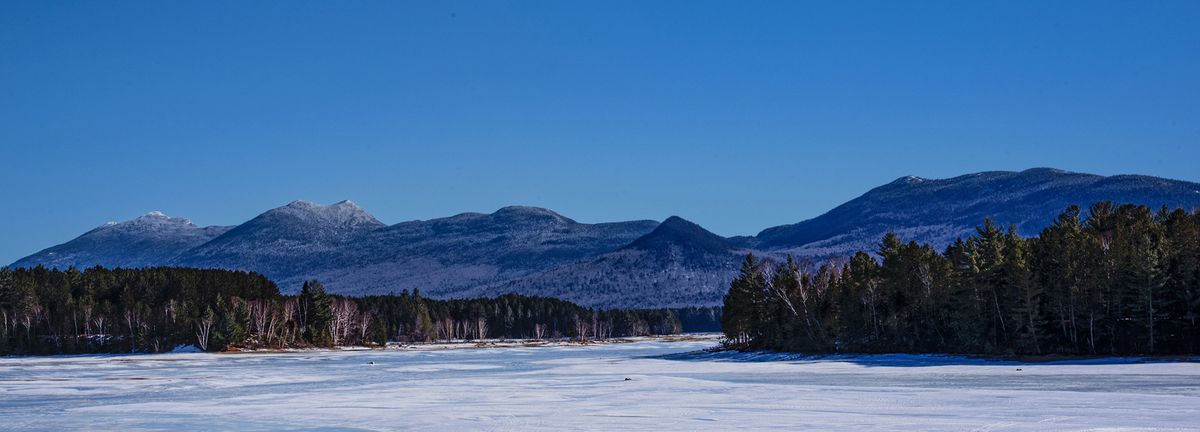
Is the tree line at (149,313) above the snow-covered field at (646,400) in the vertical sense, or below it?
above

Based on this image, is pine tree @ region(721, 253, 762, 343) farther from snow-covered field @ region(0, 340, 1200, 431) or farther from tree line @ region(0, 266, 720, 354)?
tree line @ region(0, 266, 720, 354)

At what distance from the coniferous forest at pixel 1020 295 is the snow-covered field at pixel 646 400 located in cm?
918

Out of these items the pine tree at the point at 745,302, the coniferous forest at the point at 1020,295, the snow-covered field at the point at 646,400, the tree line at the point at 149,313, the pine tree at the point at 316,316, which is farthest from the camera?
the pine tree at the point at 316,316

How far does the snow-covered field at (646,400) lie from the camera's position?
35.2 meters

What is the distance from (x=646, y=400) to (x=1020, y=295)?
1844 inches

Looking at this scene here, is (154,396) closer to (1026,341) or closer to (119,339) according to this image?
(1026,341)

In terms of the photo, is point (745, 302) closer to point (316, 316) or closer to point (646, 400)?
point (646, 400)

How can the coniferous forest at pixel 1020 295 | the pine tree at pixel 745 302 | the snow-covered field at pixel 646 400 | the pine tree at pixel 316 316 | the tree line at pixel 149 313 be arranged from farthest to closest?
the pine tree at pixel 316 316
the tree line at pixel 149 313
the pine tree at pixel 745 302
the coniferous forest at pixel 1020 295
the snow-covered field at pixel 646 400

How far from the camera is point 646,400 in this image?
151ft

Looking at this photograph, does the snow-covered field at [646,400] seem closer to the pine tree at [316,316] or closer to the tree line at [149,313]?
the tree line at [149,313]

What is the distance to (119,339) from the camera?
150 m

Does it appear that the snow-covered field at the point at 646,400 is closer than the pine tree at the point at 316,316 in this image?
Yes

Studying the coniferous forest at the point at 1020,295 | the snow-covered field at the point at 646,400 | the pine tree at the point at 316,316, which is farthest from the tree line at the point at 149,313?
the coniferous forest at the point at 1020,295

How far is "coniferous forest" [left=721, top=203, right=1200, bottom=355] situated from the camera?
7619cm
